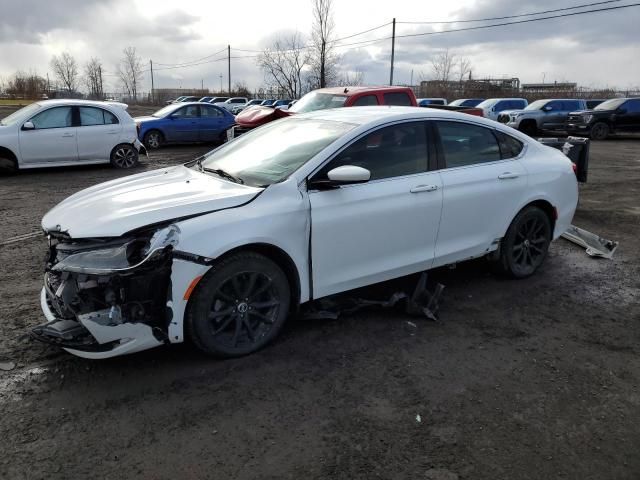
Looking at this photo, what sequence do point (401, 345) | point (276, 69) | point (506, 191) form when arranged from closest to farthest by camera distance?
point (401, 345), point (506, 191), point (276, 69)

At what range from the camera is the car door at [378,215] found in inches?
149

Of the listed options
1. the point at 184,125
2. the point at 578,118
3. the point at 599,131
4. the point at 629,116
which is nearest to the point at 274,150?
the point at 184,125

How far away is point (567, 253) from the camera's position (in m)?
6.16

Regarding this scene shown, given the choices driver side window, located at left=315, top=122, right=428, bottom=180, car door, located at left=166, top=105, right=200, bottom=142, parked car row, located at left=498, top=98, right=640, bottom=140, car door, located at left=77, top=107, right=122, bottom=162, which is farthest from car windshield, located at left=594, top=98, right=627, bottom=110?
driver side window, located at left=315, top=122, right=428, bottom=180

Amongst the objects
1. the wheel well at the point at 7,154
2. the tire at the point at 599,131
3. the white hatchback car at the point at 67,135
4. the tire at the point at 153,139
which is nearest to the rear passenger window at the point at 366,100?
the white hatchback car at the point at 67,135

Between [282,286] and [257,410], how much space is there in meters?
0.90

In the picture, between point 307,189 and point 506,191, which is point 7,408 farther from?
point 506,191

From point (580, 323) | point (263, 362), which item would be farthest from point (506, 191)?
point (263, 362)

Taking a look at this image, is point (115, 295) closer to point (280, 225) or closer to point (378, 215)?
point (280, 225)

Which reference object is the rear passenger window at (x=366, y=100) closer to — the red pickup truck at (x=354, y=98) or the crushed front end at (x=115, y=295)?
the red pickup truck at (x=354, y=98)

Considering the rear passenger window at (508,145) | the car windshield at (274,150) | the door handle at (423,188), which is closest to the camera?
the car windshield at (274,150)

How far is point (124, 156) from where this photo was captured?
1250cm

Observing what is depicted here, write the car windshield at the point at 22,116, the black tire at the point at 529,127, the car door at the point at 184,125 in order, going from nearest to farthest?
A: 1. the car windshield at the point at 22,116
2. the car door at the point at 184,125
3. the black tire at the point at 529,127

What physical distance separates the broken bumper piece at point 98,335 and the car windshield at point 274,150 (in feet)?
4.30
